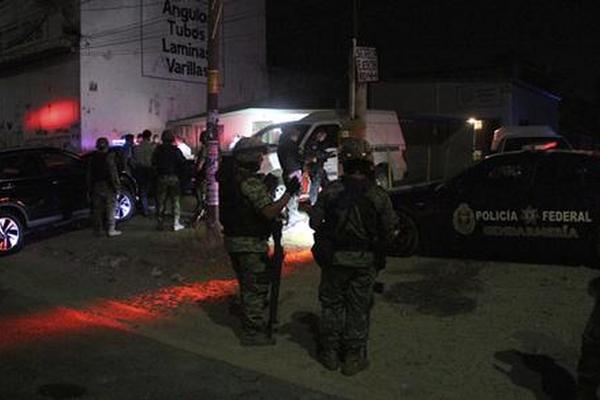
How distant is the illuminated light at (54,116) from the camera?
21594 mm

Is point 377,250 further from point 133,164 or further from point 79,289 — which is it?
point 133,164

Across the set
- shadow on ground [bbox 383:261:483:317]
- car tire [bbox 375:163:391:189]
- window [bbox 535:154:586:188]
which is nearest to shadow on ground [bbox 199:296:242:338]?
shadow on ground [bbox 383:261:483:317]

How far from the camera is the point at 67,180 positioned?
1289cm

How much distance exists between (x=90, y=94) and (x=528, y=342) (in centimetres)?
1745

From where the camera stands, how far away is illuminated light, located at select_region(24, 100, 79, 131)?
2159 centimetres

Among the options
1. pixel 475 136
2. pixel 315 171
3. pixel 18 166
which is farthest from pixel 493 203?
pixel 475 136

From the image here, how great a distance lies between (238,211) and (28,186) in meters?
6.92

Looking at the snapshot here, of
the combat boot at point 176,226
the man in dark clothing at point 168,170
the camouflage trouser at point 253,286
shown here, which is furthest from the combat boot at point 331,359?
the combat boot at point 176,226

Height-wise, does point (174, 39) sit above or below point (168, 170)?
above

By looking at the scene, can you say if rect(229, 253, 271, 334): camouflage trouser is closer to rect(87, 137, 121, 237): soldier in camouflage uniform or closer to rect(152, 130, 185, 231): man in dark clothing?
rect(152, 130, 185, 231): man in dark clothing

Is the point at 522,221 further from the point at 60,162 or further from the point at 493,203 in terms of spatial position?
the point at 60,162

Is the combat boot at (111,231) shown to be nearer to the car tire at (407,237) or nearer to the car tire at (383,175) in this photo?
the car tire at (407,237)

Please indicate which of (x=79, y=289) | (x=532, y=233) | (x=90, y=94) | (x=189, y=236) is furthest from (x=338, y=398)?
(x=90, y=94)

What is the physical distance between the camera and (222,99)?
85.1ft
